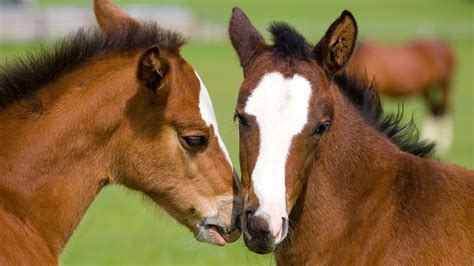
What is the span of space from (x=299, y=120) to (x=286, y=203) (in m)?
0.50

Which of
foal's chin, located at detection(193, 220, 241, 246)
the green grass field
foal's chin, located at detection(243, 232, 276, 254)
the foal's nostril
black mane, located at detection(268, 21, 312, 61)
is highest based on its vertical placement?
black mane, located at detection(268, 21, 312, 61)

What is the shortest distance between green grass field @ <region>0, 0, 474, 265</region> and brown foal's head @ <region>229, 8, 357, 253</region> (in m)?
0.78

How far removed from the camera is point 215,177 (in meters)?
6.24

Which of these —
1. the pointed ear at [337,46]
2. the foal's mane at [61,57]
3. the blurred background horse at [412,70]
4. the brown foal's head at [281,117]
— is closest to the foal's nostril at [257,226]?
the brown foal's head at [281,117]

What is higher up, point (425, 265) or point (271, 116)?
point (271, 116)

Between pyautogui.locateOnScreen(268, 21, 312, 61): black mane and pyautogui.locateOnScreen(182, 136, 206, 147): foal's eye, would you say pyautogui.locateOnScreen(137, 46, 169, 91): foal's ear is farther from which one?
pyautogui.locateOnScreen(268, 21, 312, 61): black mane

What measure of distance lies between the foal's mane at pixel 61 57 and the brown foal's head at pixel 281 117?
0.71 m

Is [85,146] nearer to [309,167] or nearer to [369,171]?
[309,167]


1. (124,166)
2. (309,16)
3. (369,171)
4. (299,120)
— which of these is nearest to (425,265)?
(369,171)

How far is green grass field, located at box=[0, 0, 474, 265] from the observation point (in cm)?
1122

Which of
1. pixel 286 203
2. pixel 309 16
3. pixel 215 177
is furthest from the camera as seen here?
pixel 309 16

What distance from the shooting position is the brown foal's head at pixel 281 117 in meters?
5.68

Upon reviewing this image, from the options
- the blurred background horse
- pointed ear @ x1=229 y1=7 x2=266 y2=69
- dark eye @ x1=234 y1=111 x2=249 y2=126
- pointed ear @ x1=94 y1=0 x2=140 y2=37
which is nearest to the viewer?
dark eye @ x1=234 y1=111 x2=249 y2=126

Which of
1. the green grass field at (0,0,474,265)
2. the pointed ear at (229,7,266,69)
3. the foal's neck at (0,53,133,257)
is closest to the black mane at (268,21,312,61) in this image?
the pointed ear at (229,7,266,69)
